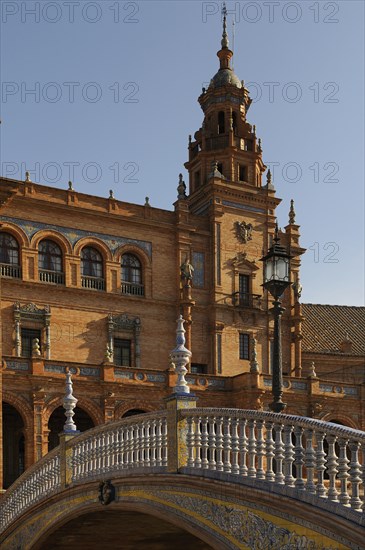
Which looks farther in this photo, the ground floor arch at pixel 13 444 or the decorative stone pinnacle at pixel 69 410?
the ground floor arch at pixel 13 444

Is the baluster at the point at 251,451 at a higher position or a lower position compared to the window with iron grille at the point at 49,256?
lower

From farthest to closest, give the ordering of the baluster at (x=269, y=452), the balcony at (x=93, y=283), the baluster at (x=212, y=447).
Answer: the balcony at (x=93, y=283), the baluster at (x=212, y=447), the baluster at (x=269, y=452)

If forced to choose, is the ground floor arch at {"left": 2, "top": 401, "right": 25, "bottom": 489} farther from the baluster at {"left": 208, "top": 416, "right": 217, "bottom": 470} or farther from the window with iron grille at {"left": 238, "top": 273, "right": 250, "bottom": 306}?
the baluster at {"left": 208, "top": 416, "right": 217, "bottom": 470}

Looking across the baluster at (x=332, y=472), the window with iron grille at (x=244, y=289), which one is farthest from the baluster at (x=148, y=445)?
the window with iron grille at (x=244, y=289)

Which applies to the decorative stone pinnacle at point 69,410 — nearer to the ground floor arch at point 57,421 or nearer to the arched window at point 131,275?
the ground floor arch at point 57,421

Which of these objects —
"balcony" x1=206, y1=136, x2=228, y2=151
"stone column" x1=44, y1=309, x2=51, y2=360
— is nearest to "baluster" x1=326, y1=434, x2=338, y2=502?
"stone column" x1=44, y1=309, x2=51, y2=360

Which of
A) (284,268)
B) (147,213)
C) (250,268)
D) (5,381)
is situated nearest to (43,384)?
(5,381)

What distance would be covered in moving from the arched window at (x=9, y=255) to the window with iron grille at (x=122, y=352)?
5811mm

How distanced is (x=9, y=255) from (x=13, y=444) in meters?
8.29

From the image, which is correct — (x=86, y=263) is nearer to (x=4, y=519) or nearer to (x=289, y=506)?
(x=4, y=519)

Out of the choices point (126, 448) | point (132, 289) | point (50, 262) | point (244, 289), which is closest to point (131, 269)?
point (132, 289)

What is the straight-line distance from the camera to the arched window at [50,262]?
39.0 meters

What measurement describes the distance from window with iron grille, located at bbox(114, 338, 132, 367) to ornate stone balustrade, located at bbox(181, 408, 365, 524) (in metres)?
27.1

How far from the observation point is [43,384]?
34000 mm
